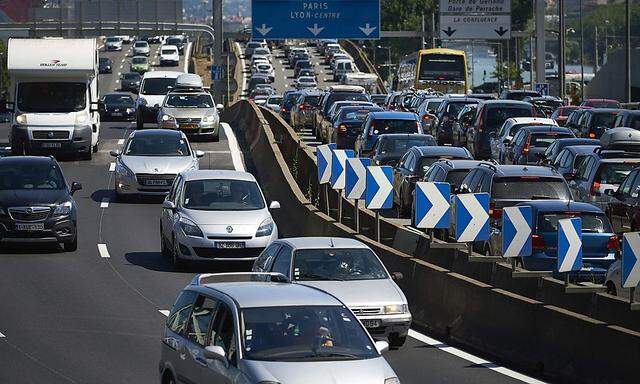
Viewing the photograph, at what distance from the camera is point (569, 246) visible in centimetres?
1770

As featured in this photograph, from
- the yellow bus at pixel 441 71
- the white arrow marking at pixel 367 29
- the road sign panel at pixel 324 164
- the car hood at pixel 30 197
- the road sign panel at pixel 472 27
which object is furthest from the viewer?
the road sign panel at pixel 472 27

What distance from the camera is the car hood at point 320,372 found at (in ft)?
36.5

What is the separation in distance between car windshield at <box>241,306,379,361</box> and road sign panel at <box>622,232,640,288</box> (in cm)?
401

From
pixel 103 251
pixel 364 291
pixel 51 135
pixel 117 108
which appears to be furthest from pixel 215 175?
pixel 117 108

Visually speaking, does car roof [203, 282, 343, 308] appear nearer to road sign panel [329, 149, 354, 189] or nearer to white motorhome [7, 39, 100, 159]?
road sign panel [329, 149, 354, 189]

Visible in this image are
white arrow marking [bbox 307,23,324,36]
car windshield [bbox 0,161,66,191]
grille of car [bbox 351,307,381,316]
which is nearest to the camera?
grille of car [bbox 351,307,381,316]

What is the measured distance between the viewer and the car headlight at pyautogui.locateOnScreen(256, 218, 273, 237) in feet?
83.3

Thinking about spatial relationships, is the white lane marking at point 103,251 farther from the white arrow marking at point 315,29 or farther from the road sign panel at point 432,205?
the white arrow marking at point 315,29

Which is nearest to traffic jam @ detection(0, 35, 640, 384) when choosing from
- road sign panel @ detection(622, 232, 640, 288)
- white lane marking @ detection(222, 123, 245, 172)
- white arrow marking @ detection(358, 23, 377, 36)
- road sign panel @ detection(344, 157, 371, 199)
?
road sign panel @ detection(344, 157, 371, 199)

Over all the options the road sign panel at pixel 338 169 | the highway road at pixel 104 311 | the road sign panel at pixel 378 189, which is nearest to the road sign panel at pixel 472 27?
the highway road at pixel 104 311

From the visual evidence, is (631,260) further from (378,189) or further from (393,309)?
(378,189)

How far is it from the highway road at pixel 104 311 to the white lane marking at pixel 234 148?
24.7 feet

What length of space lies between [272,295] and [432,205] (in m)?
10.4

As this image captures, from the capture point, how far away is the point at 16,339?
60.7ft
